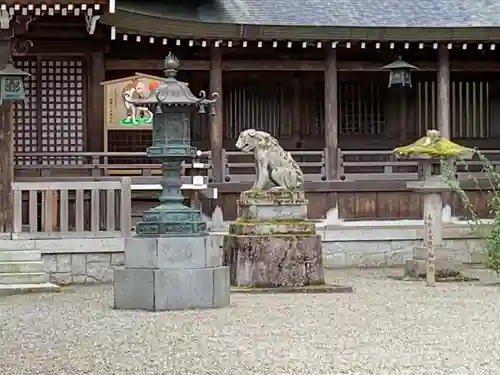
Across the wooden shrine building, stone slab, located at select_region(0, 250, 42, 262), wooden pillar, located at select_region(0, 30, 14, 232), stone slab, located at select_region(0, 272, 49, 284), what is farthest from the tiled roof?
stone slab, located at select_region(0, 272, 49, 284)

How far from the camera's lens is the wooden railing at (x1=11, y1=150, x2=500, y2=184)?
18.0m

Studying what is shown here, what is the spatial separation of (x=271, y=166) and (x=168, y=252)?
117 inches

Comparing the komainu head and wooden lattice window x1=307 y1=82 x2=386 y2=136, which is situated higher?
wooden lattice window x1=307 y1=82 x2=386 y2=136

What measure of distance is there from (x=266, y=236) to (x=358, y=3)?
7799 mm

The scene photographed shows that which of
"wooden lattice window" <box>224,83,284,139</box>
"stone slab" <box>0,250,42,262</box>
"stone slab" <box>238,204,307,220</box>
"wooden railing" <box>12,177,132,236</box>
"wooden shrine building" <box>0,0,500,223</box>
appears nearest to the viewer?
"stone slab" <box>238,204,307,220</box>

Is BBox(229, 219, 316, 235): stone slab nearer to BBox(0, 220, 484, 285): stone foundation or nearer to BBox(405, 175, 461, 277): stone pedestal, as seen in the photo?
BBox(405, 175, 461, 277): stone pedestal

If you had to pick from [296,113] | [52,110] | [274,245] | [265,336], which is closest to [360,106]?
[296,113]

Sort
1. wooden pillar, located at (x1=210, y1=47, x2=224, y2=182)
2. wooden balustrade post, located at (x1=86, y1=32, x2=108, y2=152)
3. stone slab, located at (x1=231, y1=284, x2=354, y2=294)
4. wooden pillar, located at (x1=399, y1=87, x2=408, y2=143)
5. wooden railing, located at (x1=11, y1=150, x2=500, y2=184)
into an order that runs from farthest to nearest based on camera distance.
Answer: wooden pillar, located at (x1=399, y1=87, x2=408, y2=143) → wooden pillar, located at (x1=210, y1=47, x2=224, y2=182) → wooden balustrade post, located at (x1=86, y1=32, x2=108, y2=152) → wooden railing, located at (x1=11, y1=150, x2=500, y2=184) → stone slab, located at (x1=231, y1=284, x2=354, y2=294)

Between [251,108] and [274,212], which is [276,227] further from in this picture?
[251,108]

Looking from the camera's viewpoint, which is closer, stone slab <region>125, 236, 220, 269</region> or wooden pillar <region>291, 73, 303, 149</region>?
stone slab <region>125, 236, 220, 269</region>

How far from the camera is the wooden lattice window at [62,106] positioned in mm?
18469

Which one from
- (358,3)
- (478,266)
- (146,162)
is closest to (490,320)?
(478,266)

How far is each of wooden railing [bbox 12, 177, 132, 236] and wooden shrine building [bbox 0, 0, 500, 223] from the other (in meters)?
0.86

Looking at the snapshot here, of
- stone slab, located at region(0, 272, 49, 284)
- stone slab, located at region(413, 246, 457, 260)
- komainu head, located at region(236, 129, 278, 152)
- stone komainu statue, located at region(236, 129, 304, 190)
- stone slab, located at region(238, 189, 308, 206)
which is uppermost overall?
komainu head, located at region(236, 129, 278, 152)
